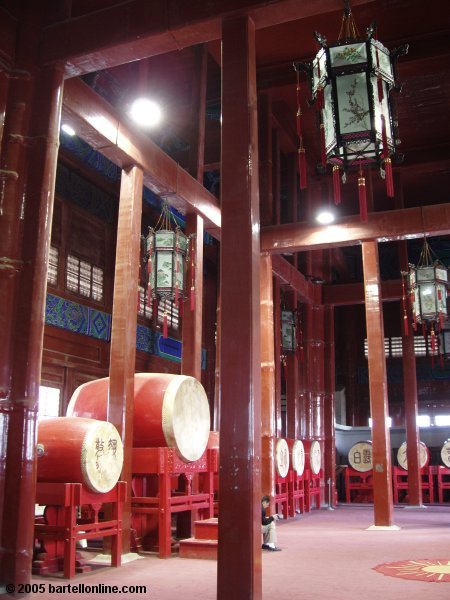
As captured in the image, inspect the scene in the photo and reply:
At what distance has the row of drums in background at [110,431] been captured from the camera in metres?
5.39

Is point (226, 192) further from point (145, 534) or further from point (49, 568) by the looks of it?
point (145, 534)

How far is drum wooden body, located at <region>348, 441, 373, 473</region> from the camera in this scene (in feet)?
47.8

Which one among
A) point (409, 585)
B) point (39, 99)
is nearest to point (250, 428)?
point (409, 585)

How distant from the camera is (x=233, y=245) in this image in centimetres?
415

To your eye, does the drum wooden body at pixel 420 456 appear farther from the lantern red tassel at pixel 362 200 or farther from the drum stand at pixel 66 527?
the lantern red tassel at pixel 362 200

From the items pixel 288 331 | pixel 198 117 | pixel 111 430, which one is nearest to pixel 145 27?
pixel 111 430

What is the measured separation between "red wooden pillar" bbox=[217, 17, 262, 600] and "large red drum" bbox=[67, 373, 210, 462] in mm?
2686

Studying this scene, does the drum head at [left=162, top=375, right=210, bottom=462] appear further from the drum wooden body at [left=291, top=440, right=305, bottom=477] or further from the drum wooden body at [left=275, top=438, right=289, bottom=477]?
the drum wooden body at [left=291, top=440, right=305, bottom=477]

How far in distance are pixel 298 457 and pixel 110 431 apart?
6274 mm

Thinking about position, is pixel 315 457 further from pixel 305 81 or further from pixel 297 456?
pixel 305 81

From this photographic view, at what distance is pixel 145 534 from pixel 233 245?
3781 millimetres

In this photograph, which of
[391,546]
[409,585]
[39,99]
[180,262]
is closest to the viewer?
[409,585]
